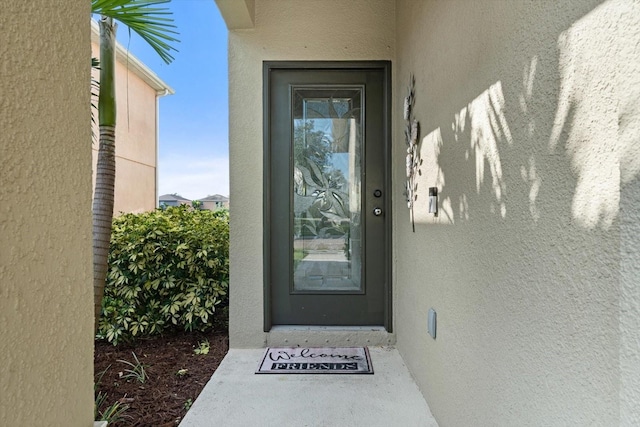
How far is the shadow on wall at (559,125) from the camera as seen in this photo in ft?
2.22

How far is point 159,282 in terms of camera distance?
2.87 m

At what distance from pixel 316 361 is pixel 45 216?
216 centimetres

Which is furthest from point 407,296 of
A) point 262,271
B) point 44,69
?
point 44,69

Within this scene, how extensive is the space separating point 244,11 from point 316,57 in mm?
611

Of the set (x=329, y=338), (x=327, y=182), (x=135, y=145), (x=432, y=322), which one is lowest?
(x=329, y=338)

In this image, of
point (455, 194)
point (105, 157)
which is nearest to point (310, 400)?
point (455, 194)

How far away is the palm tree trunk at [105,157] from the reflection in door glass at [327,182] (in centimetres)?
127

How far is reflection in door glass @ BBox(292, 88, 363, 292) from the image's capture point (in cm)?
280

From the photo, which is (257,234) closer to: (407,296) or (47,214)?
(407,296)

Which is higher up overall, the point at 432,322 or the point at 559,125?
the point at 559,125

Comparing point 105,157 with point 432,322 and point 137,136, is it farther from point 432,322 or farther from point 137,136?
point 137,136

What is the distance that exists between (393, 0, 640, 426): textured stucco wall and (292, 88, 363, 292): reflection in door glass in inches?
43.6

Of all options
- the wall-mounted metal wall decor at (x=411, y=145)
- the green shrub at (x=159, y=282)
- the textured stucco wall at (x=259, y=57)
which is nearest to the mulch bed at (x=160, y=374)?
the green shrub at (x=159, y=282)

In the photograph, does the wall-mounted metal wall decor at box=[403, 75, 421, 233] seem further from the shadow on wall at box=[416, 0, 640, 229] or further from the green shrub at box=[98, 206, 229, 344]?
the green shrub at box=[98, 206, 229, 344]
